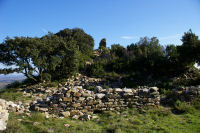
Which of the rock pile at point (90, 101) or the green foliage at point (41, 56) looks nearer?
the rock pile at point (90, 101)

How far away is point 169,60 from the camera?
1448cm

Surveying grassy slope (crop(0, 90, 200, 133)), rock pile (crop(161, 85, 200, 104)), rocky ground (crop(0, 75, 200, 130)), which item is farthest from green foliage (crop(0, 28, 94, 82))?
rock pile (crop(161, 85, 200, 104))

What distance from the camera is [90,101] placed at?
219 inches

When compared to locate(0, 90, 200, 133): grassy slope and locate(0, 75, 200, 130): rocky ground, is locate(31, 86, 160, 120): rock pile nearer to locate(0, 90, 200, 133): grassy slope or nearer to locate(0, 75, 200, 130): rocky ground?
→ locate(0, 75, 200, 130): rocky ground

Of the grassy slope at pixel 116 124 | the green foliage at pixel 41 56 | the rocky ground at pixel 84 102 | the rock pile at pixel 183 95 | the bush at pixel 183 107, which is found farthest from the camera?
the green foliage at pixel 41 56

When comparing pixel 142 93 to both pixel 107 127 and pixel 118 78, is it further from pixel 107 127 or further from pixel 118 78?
pixel 118 78

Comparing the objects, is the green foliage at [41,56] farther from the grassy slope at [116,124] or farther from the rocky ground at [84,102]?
the grassy slope at [116,124]

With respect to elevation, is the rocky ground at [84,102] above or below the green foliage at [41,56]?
below

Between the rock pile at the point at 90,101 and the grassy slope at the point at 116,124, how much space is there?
0.53 meters

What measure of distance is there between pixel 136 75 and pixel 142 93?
9048mm

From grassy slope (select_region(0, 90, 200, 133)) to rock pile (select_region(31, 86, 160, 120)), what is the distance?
1.73 feet

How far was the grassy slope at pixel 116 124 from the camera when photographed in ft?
12.0

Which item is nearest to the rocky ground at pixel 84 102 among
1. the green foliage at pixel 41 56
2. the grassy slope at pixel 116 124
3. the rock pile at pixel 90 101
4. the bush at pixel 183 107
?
the rock pile at pixel 90 101

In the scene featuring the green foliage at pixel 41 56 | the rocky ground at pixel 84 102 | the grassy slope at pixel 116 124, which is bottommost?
the grassy slope at pixel 116 124
